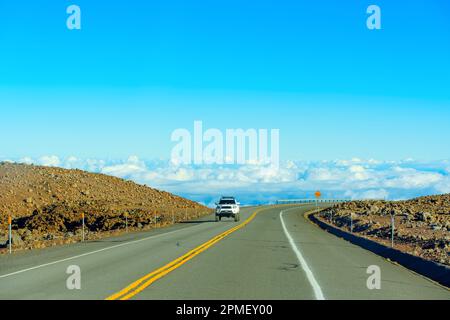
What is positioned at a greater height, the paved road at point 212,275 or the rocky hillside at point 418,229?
the paved road at point 212,275

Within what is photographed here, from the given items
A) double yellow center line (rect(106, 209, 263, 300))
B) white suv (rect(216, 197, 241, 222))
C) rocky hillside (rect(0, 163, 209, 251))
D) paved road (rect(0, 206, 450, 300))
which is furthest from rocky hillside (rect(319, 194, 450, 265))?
rocky hillside (rect(0, 163, 209, 251))

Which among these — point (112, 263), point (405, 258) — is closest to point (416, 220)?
point (405, 258)

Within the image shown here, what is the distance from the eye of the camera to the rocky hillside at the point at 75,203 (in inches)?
2063

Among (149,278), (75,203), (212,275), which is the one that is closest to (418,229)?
(212,275)

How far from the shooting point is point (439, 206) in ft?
176

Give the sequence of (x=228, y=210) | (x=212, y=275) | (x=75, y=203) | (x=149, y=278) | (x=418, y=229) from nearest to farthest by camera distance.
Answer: (x=149, y=278) → (x=212, y=275) → (x=418, y=229) → (x=228, y=210) → (x=75, y=203)

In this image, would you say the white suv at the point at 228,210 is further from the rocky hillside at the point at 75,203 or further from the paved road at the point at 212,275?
the paved road at the point at 212,275

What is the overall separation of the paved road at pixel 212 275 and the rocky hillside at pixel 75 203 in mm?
15777

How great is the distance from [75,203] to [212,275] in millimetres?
55232

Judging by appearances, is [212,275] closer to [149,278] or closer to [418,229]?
[149,278]

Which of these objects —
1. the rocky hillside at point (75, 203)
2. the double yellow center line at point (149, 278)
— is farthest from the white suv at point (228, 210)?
the double yellow center line at point (149, 278)

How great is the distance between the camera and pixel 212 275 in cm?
1354

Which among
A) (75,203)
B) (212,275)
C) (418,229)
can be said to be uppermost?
(212,275)
